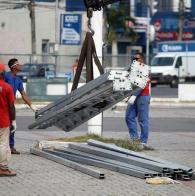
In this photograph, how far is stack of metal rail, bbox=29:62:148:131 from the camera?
11500 mm

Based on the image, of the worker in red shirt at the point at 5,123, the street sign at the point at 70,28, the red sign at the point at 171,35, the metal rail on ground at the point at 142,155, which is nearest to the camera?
the worker in red shirt at the point at 5,123

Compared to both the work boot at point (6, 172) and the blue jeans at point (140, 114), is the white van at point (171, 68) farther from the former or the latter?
the work boot at point (6, 172)

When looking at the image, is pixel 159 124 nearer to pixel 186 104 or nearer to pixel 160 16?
pixel 186 104

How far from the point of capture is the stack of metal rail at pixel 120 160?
38.2 ft

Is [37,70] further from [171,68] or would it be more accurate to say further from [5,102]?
[5,102]

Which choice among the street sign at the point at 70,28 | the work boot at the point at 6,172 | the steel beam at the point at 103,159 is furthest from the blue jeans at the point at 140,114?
the street sign at the point at 70,28

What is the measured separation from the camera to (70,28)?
113 ft

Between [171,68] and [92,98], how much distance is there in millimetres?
41514

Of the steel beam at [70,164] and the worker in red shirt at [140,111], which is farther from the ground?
the worker in red shirt at [140,111]

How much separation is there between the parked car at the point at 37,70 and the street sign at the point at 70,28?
170 inches

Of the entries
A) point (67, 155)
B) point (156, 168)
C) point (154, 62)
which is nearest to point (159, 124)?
point (67, 155)

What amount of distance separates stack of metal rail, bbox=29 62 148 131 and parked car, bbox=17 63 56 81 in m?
25.1

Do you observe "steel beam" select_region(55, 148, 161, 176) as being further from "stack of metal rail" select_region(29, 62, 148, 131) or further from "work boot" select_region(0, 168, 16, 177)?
"work boot" select_region(0, 168, 16, 177)

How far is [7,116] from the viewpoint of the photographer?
11.6 metres
